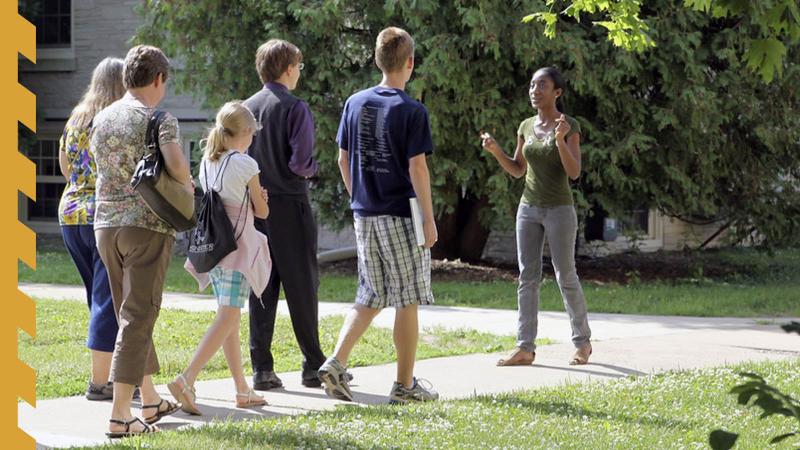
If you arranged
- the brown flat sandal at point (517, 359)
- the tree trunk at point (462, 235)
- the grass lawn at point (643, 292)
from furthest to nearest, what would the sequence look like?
the tree trunk at point (462, 235), the grass lawn at point (643, 292), the brown flat sandal at point (517, 359)

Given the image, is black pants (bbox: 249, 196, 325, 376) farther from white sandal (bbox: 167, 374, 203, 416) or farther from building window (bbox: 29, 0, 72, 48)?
building window (bbox: 29, 0, 72, 48)

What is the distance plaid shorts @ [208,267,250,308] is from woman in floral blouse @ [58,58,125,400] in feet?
2.29

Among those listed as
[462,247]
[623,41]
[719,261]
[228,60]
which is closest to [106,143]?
[623,41]

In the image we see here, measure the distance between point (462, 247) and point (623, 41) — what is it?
1032 centimetres

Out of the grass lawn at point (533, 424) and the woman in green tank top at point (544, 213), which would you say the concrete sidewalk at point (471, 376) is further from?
the grass lawn at point (533, 424)

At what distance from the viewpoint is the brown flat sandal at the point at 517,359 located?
884cm

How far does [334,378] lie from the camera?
23.8ft

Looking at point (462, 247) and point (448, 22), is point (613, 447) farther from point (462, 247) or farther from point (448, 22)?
point (462, 247)

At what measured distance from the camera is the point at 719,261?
1978 centimetres

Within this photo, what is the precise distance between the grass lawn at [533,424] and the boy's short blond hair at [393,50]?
196 cm

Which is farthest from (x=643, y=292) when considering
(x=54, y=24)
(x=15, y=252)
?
(x=54, y=24)

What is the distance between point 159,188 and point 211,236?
2.90 feet

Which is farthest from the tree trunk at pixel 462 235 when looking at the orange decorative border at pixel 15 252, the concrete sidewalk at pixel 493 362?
the orange decorative border at pixel 15 252

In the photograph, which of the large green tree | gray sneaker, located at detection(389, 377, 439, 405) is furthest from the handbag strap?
the large green tree
